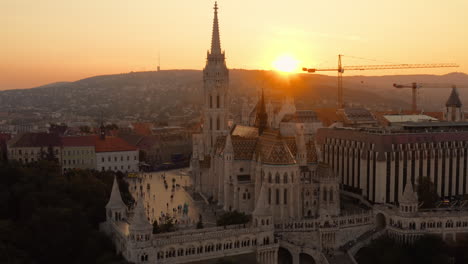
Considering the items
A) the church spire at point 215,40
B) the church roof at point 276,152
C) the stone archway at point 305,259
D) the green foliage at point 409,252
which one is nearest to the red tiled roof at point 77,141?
the church spire at point 215,40

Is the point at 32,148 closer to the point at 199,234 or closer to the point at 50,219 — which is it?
the point at 50,219

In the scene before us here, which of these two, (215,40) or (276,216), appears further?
(215,40)

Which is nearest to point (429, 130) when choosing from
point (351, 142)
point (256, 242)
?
point (351, 142)

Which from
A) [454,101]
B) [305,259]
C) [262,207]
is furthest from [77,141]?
[454,101]

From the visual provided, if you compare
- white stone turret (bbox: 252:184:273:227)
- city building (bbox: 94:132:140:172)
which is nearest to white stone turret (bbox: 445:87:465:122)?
white stone turret (bbox: 252:184:273:227)

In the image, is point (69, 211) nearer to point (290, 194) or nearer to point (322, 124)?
point (290, 194)

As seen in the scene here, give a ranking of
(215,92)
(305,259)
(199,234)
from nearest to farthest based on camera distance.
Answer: (199,234), (305,259), (215,92)
